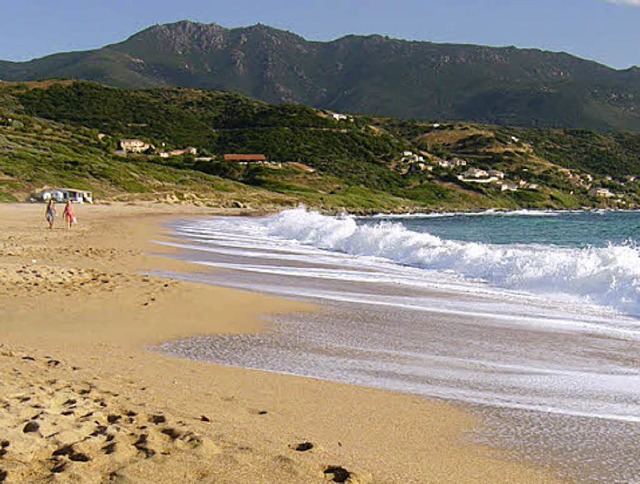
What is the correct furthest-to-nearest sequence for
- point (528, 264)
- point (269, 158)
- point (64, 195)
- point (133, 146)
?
point (269, 158), point (133, 146), point (64, 195), point (528, 264)

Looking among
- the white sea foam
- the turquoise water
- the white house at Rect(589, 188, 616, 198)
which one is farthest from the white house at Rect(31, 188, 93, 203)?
the white house at Rect(589, 188, 616, 198)

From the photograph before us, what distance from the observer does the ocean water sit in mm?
5578

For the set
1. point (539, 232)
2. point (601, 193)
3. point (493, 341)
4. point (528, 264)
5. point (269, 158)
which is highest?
point (269, 158)

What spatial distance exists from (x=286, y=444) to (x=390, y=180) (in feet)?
376

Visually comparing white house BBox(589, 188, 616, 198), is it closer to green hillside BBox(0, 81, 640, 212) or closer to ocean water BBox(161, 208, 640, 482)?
green hillside BBox(0, 81, 640, 212)

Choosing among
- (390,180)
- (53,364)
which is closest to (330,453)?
(53,364)

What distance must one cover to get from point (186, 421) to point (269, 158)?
121672mm

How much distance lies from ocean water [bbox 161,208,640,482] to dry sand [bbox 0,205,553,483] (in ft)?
1.59

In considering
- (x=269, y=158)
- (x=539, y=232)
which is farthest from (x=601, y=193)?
(x=539, y=232)

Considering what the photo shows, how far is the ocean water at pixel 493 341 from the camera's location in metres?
5.58

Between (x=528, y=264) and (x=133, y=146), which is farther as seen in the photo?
(x=133, y=146)

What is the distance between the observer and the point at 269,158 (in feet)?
412

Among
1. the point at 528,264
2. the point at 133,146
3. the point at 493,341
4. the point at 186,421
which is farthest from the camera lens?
the point at 133,146

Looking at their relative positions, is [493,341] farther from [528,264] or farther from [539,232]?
[539,232]
